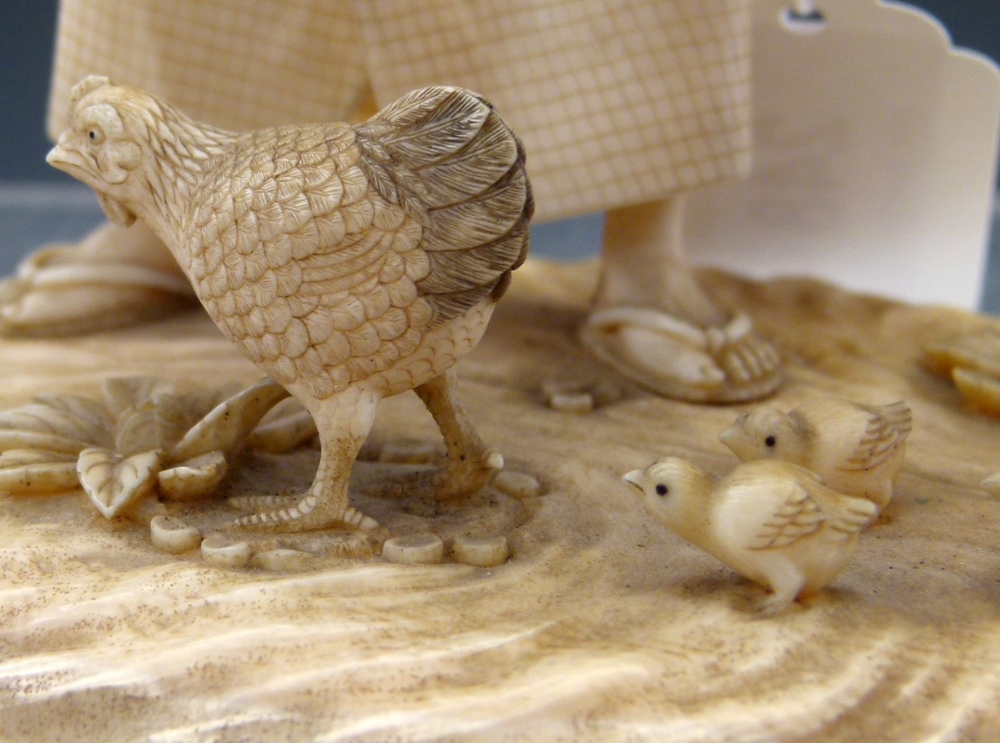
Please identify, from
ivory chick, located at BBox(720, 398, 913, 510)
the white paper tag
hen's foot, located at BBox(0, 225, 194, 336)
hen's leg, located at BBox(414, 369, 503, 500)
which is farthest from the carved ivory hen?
the white paper tag

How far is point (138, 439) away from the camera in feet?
5.35

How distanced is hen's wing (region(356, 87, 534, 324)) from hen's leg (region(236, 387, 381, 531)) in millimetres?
168

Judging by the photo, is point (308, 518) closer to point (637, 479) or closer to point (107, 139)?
point (637, 479)

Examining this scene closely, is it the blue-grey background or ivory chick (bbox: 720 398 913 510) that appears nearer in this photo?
ivory chick (bbox: 720 398 913 510)

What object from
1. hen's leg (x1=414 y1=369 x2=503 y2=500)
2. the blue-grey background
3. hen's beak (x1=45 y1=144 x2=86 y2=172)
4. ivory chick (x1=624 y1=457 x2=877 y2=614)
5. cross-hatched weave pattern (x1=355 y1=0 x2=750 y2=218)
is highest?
hen's beak (x1=45 y1=144 x2=86 y2=172)

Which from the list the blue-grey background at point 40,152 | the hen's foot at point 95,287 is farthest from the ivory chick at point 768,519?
the blue-grey background at point 40,152

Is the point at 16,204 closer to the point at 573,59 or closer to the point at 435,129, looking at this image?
the point at 573,59

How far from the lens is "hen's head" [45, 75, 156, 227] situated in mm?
1420

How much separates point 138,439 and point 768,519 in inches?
37.9

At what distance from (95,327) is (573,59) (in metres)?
1.23

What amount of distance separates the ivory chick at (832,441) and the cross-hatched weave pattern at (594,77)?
25.7 inches

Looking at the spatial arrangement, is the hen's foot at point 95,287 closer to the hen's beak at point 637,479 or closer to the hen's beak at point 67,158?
the hen's beak at point 67,158

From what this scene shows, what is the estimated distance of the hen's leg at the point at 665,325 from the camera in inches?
85.2

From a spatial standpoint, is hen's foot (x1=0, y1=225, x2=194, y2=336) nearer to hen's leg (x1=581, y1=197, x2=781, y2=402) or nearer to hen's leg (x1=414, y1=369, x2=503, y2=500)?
hen's leg (x1=581, y1=197, x2=781, y2=402)
